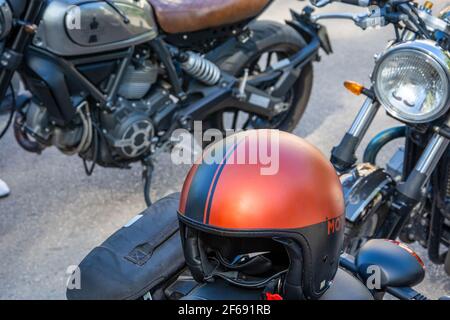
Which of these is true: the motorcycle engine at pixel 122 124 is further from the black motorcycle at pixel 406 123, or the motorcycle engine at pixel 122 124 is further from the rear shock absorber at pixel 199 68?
the black motorcycle at pixel 406 123

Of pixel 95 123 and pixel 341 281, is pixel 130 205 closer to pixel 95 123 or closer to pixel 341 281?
pixel 95 123

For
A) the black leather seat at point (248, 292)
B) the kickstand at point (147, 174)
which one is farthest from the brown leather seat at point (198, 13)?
the black leather seat at point (248, 292)

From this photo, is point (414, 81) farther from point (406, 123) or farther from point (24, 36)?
point (24, 36)

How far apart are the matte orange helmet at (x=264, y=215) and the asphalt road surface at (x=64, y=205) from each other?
4.87 ft

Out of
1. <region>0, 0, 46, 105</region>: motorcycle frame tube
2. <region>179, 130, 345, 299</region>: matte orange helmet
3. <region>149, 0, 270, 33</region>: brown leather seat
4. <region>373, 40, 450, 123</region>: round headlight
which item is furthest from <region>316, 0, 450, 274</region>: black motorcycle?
Result: <region>0, 0, 46, 105</region>: motorcycle frame tube

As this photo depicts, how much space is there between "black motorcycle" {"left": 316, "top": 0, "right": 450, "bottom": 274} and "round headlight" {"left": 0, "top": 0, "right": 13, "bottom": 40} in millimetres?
1400

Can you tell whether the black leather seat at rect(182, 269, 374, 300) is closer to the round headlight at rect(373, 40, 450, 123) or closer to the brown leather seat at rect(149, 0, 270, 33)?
the round headlight at rect(373, 40, 450, 123)

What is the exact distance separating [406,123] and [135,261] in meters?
1.15

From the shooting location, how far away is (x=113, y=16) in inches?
121

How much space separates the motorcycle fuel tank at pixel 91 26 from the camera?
2.93m

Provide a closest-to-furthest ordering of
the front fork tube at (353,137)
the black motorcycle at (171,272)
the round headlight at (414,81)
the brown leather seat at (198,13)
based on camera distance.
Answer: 1. the black motorcycle at (171,272)
2. the round headlight at (414,81)
3. the front fork tube at (353,137)
4. the brown leather seat at (198,13)

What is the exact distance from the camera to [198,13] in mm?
3373

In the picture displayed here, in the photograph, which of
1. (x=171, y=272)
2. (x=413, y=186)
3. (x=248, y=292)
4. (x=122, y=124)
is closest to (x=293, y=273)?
(x=248, y=292)

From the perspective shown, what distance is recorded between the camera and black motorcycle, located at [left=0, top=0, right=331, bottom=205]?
2.97 meters
